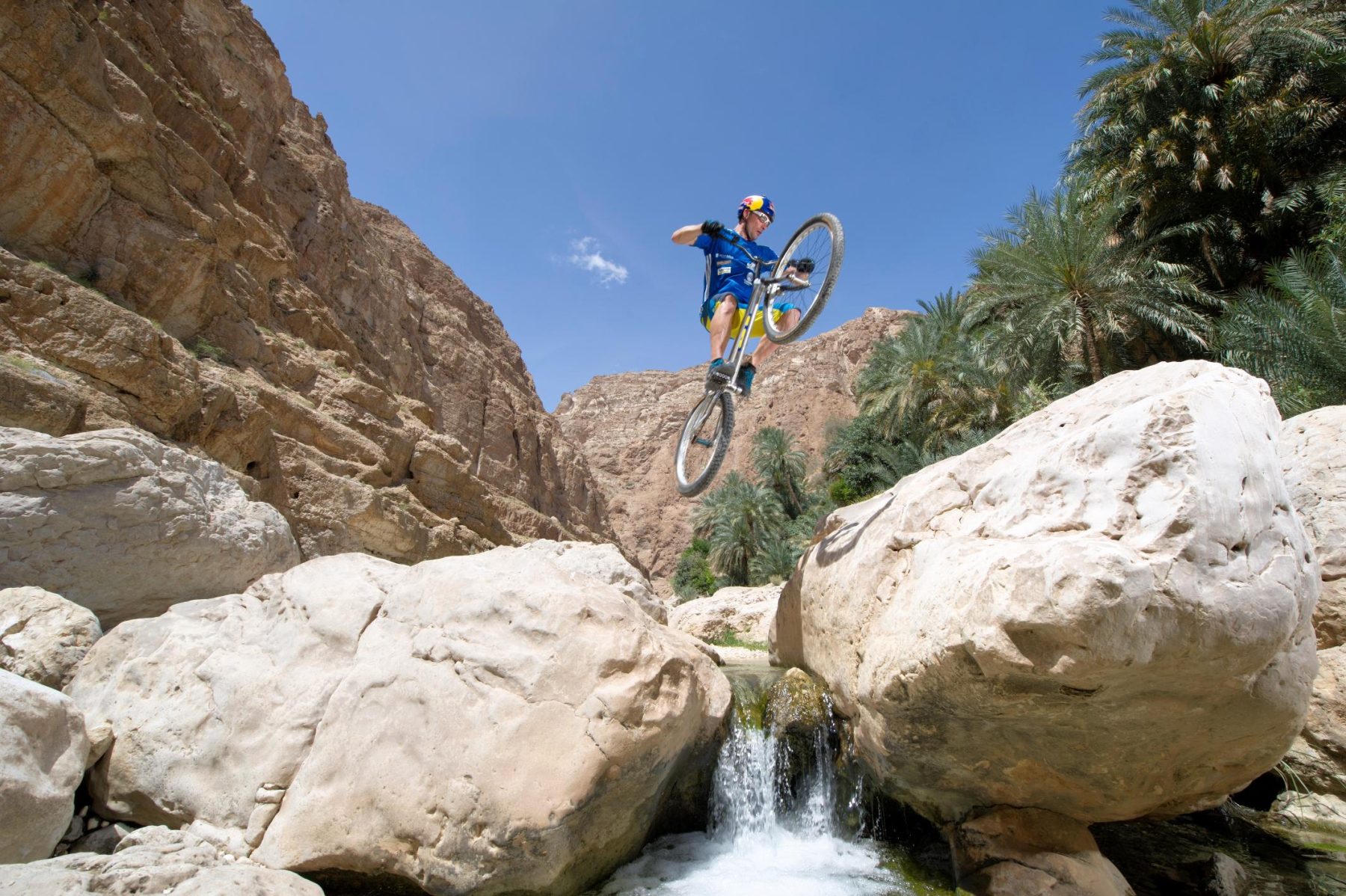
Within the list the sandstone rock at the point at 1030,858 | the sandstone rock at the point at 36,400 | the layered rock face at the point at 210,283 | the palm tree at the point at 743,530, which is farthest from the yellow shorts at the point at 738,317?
the palm tree at the point at 743,530

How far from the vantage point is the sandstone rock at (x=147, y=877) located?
362 cm

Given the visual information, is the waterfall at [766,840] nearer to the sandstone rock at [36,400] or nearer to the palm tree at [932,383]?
the sandstone rock at [36,400]

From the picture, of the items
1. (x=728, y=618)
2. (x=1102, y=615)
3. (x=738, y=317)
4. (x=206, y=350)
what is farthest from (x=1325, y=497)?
(x=206, y=350)

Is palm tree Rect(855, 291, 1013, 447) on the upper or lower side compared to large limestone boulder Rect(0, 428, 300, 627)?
upper

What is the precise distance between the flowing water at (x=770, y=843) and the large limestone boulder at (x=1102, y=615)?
0.89 m

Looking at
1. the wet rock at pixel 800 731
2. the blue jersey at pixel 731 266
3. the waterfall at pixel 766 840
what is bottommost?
the waterfall at pixel 766 840

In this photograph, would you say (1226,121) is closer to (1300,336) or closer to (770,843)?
(1300,336)

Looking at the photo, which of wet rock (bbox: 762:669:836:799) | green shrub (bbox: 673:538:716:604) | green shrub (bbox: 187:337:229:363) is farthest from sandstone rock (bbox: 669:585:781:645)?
green shrub (bbox: 673:538:716:604)

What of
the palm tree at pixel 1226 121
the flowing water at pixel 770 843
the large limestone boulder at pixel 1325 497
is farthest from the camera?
the palm tree at pixel 1226 121

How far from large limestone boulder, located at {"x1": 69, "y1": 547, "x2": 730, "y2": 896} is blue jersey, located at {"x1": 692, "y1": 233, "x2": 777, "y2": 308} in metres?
3.86

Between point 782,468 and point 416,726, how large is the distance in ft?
118

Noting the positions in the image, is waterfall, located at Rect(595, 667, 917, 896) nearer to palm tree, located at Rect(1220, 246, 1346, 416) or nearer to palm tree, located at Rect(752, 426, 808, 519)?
palm tree, located at Rect(1220, 246, 1346, 416)

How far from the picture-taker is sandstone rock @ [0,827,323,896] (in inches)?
143

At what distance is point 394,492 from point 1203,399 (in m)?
18.0
